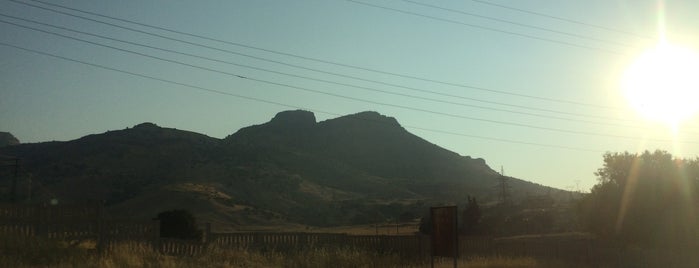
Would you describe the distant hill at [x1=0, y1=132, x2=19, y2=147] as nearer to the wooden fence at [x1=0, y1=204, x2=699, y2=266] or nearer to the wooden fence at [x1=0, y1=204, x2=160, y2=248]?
the wooden fence at [x1=0, y1=204, x2=699, y2=266]

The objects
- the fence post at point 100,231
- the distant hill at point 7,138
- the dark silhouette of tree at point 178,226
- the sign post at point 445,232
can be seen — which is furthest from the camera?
the distant hill at point 7,138

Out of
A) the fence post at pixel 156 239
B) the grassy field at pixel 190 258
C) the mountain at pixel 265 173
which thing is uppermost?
the mountain at pixel 265 173

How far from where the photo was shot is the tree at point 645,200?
3562 centimetres

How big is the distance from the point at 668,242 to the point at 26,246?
30.7 metres

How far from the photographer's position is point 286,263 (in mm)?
20203

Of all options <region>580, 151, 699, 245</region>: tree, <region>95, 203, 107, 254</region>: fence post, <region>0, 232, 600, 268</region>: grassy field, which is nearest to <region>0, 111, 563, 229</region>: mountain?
<region>580, 151, 699, 245</region>: tree

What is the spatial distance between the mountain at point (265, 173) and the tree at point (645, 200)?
38.8m

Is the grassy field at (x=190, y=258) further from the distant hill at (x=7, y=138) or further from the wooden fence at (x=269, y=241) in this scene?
the distant hill at (x=7, y=138)

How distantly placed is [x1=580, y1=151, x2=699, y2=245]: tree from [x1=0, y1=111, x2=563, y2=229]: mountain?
3875 cm

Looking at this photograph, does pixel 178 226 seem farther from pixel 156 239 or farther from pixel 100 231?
pixel 100 231

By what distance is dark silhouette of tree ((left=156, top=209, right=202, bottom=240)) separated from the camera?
1259 inches

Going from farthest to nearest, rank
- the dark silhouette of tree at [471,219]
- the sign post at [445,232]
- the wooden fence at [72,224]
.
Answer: the dark silhouette of tree at [471,219] → the wooden fence at [72,224] → the sign post at [445,232]

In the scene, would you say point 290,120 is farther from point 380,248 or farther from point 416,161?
point 380,248

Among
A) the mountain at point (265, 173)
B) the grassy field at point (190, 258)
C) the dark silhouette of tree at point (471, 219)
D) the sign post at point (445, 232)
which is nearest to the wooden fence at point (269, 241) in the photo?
the grassy field at point (190, 258)
